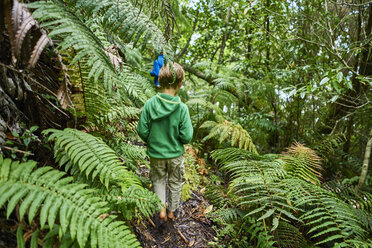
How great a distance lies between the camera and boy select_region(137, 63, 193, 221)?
7.11ft

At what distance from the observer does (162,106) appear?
2.15 metres

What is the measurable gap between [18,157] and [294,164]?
9.36 ft

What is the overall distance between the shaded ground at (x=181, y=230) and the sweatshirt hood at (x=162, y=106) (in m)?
1.07

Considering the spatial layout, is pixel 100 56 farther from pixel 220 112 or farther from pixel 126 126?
pixel 220 112

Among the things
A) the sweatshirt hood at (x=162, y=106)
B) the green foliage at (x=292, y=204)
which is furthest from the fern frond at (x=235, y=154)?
the sweatshirt hood at (x=162, y=106)

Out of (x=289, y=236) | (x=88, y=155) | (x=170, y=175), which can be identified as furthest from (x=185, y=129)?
(x=289, y=236)

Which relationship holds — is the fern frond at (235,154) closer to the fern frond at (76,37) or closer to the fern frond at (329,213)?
the fern frond at (329,213)

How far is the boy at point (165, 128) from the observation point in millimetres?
2166

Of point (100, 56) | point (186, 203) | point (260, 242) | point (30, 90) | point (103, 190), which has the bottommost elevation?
point (186, 203)

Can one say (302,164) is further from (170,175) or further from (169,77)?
(169,77)

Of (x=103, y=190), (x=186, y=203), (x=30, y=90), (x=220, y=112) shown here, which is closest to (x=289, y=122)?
(x=220, y=112)

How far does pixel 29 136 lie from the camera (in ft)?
4.78

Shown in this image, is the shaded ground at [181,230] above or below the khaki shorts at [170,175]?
below

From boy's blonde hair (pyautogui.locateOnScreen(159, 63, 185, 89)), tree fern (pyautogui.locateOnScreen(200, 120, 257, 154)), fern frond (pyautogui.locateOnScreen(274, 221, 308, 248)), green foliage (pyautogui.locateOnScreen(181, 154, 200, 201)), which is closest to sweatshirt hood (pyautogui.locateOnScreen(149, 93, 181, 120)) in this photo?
boy's blonde hair (pyautogui.locateOnScreen(159, 63, 185, 89))
